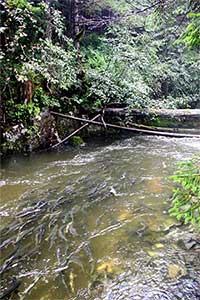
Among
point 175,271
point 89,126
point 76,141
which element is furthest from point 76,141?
point 175,271

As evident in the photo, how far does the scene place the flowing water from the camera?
9.20ft

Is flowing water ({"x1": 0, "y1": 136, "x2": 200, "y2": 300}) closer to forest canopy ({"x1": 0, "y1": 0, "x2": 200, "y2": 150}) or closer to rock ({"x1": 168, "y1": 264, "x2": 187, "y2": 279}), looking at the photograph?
rock ({"x1": 168, "y1": 264, "x2": 187, "y2": 279})

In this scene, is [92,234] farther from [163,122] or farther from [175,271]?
[163,122]

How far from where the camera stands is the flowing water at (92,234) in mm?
2803

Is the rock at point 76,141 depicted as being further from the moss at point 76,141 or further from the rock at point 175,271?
the rock at point 175,271

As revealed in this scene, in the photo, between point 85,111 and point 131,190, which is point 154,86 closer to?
point 85,111

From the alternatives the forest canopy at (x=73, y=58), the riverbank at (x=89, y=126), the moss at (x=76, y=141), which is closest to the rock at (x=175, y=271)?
the forest canopy at (x=73, y=58)

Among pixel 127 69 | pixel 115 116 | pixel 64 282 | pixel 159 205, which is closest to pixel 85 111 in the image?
pixel 115 116

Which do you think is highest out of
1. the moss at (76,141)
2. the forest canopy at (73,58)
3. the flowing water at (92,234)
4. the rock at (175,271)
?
the forest canopy at (73,58)

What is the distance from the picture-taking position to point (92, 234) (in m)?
3.71

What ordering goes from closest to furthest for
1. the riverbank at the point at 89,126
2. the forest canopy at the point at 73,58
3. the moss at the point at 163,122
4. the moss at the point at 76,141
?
the forest canopy at the point at 73,58 < the riverbank at the point at 89,126 < the moss at the point at 76,141 < the moss at the point at 163,122

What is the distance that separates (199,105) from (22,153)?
1079cm

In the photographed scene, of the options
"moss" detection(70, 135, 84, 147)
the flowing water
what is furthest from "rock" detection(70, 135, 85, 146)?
the flowing water

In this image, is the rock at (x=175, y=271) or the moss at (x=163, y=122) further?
the moss at (x=163, y=122)
